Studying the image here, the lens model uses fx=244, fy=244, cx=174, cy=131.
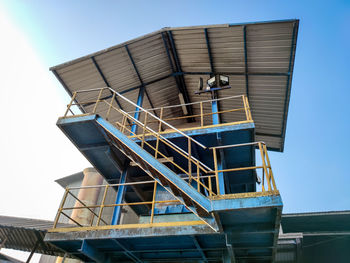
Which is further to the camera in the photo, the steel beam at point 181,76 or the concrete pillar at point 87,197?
the concrete pillar at point 87,197

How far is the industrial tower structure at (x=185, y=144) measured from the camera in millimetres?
5812

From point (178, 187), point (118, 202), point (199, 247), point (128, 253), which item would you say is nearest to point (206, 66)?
point (118, 202)

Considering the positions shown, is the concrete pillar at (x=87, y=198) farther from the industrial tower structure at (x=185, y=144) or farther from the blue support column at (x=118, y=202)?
the blue support column at (x=118, y=202)

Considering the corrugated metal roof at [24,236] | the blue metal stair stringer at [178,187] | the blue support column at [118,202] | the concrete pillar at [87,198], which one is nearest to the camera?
the blue metal stair stringer at [178,187]

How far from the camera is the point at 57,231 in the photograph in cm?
738

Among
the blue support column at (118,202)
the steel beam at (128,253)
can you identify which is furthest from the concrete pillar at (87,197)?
the steel beam at (128,253)

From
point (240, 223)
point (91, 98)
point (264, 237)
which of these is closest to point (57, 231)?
point (240, 223)

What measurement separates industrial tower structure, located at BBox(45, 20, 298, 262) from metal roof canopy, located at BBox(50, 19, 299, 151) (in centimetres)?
5

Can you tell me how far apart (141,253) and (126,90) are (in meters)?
7.70

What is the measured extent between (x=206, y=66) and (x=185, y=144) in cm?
468

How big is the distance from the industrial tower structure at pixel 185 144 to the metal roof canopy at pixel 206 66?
5 cm

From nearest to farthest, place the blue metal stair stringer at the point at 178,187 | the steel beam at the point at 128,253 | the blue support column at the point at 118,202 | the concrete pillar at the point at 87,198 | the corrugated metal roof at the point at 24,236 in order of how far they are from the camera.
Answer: the blue metal stair stringer at the point at 178,187
the steel beam at the point at 128,253
the blue support column at the point at 118,202
the corrugated metal roof at the point at 24,236
the concrete pillar at the point at 87,198

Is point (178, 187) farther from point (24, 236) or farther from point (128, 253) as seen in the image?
point (24, 236)

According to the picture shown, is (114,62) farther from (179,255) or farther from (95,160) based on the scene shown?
(179,255)
